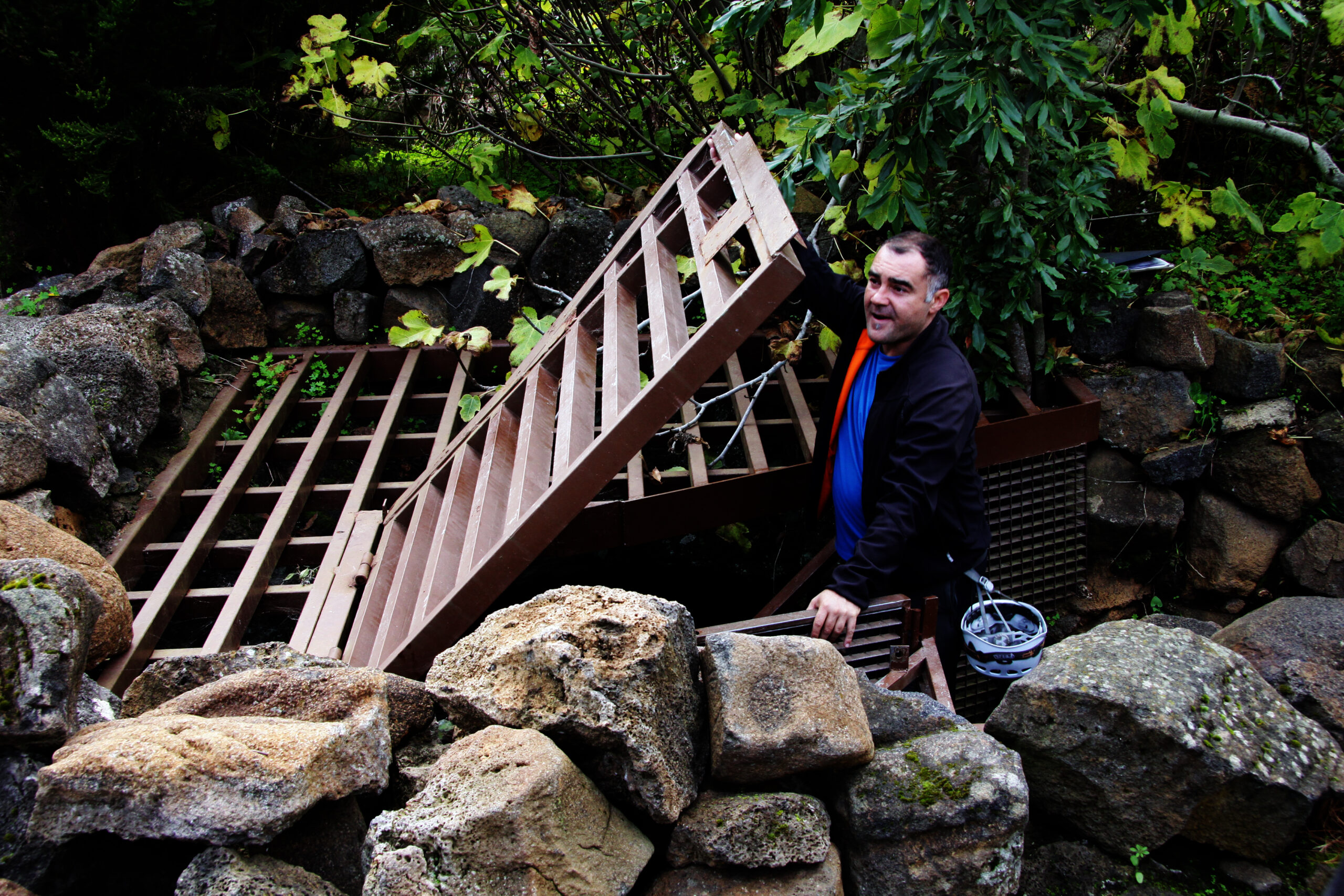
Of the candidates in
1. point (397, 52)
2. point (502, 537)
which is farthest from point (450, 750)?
point (397, 52)

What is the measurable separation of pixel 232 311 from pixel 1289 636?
534 cm

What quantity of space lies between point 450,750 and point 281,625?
2527 mm

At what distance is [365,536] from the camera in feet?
13.4

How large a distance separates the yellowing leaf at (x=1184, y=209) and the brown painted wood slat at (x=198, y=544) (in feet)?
15.9

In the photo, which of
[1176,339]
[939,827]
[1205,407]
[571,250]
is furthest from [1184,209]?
[939,827]

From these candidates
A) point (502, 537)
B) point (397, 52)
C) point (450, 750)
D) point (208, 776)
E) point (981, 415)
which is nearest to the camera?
point (208, 776)

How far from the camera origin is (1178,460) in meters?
4.45

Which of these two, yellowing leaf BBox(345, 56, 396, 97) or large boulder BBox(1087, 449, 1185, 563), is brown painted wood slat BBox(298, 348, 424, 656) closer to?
yellowing leaf BBox(345, 56, 396, 97)

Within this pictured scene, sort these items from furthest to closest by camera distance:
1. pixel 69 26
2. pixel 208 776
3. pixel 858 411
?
pixel 69 26, pixel 858 411, pixel 208 776

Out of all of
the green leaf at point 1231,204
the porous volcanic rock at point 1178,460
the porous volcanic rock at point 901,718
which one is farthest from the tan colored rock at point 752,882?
the green leaf at point 1231,204

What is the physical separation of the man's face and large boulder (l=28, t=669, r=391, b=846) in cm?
216

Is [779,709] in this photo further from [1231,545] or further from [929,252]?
[1231,545]

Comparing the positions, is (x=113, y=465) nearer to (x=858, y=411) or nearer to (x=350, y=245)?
(x=350, y=245)

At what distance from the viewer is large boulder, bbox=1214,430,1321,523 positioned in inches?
173
